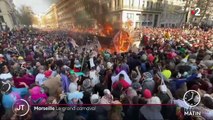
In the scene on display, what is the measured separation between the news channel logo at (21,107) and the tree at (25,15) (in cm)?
739

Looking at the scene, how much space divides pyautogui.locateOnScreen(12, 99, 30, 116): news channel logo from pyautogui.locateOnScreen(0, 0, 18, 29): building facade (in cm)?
778

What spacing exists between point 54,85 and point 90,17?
11365 mm

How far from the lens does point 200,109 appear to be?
2.44 m

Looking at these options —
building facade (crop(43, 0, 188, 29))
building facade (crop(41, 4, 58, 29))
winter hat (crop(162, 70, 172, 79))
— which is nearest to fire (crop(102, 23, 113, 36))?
building facade (crop(43, 0, 188, 29))

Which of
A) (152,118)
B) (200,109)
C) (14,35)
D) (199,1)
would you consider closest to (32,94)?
(152,118)

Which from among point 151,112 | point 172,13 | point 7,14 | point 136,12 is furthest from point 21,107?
point 172,13

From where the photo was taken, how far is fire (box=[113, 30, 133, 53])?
11.4 metres

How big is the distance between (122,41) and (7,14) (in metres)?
7.97

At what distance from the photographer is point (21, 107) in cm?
254

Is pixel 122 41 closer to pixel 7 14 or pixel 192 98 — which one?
pixel 7 14

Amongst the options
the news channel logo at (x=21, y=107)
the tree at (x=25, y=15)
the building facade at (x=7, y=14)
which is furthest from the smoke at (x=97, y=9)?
the news channel logo at (x=21, y=107)

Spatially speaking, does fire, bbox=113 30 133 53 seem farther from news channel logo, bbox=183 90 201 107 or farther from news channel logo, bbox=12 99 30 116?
news channel logo, bbox=12 99 30 116

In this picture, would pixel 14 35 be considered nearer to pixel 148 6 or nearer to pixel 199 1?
pixel 148 6

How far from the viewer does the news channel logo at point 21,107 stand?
235 centimetres
